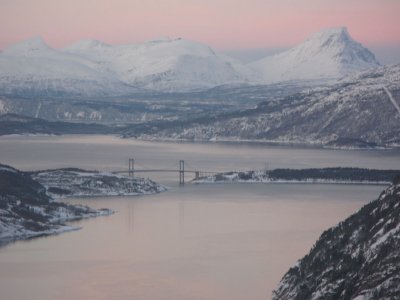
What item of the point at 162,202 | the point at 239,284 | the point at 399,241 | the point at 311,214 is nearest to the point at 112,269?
the point at 239,284

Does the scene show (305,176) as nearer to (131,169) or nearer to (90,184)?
(131,169)

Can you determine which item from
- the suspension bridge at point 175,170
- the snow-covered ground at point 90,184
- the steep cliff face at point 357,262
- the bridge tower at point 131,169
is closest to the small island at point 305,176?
the suspension bridge at point 175,170

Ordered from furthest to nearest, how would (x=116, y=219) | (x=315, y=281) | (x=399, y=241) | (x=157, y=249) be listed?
(x=116, y=219) < (x=157, y=249) < (x=315, y=281) < (x=399, y=241)

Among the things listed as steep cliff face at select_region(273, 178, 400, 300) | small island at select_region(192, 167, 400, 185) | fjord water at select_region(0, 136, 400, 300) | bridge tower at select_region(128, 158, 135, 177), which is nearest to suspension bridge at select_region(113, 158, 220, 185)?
bridge tower at select_region(128, 158, 135, 177)

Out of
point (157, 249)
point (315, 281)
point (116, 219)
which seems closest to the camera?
point (315, 281)

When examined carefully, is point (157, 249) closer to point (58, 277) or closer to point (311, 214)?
point (58, 277)

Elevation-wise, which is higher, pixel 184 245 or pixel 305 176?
pixel 305 176

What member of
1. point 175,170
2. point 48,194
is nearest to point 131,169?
point 175,170

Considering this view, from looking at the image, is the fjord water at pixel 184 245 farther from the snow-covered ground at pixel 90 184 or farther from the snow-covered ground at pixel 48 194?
the snow-covered ground at pixel 90 184
